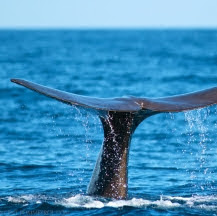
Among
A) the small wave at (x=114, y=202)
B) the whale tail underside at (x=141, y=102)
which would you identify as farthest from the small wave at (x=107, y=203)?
the whale tail underside at (x=141, y=102)

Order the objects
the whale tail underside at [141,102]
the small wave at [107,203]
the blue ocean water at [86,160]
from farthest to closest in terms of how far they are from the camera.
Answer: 1. the blue ocean water at [86,160]
2. the small wave at [107,203]
3. the whale tail underside at [141,102]

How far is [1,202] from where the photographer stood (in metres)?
9.75

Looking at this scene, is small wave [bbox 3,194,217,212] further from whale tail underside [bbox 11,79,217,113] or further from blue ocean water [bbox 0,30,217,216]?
whale tail underside [bbox 11,79,217,113]

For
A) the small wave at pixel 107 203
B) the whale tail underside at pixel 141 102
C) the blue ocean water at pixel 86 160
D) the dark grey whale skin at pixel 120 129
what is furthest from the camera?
the blue ocean water at pixel 86 160

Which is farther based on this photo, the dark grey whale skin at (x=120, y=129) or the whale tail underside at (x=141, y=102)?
the dark grey whale skin at (x=120, y=129)

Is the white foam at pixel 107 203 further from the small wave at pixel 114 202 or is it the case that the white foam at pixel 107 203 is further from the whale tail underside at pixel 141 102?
the whale tail underside at pixel 141 102

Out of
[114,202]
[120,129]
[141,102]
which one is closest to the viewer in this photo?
[141,102]

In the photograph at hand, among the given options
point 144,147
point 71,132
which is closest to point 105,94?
point 71,132

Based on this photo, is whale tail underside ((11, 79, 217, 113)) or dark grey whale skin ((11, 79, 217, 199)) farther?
dark grey whale skin ((11, 79, 217, 199))

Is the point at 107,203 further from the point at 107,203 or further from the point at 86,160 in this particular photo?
the point at 86,160

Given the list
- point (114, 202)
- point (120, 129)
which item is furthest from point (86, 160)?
point (120, 129)

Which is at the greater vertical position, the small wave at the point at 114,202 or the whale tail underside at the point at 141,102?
the whale tail underside at the point at 141,102

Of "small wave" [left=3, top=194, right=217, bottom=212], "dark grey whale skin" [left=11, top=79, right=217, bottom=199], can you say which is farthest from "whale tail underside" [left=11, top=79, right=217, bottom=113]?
"small wave" [left=3, top=194, right=217, bottom=212]

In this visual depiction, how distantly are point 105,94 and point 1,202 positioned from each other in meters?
15.5
